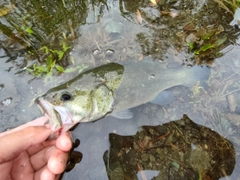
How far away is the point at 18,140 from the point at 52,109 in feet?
1.52

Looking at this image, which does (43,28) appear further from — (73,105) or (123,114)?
(123,114)

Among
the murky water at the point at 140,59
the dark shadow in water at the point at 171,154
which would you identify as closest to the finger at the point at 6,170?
the murky water at the point at 140,59

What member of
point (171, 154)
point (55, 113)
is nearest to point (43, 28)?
point (55, 113)

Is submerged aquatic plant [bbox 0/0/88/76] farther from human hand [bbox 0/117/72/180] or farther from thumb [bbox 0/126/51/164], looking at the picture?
thumb [bbox 0/126/51/164]

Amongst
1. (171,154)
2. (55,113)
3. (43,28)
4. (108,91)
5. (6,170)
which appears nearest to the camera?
(6,170)

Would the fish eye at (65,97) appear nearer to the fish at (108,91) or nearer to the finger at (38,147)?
the fish at (108,91)

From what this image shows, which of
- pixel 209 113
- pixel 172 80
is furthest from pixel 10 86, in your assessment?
pixel 209 113

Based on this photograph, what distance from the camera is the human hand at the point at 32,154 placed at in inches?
89.7

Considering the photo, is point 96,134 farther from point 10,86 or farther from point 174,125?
point 10,86

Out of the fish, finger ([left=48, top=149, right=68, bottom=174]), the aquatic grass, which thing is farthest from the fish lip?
the aquatic grass

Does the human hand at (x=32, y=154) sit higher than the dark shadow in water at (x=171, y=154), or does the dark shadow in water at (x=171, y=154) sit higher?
the human hand at (x=32, y=154)

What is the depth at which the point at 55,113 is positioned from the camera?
2.53 metres

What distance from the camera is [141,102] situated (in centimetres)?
Answer: 328

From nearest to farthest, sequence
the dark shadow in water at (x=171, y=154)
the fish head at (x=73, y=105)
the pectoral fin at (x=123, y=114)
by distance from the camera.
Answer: the fish head at (x=73, y=105) → the dark shadow in water at (x=171, y=154) → the pectoral fin at (x=123, y=114)
